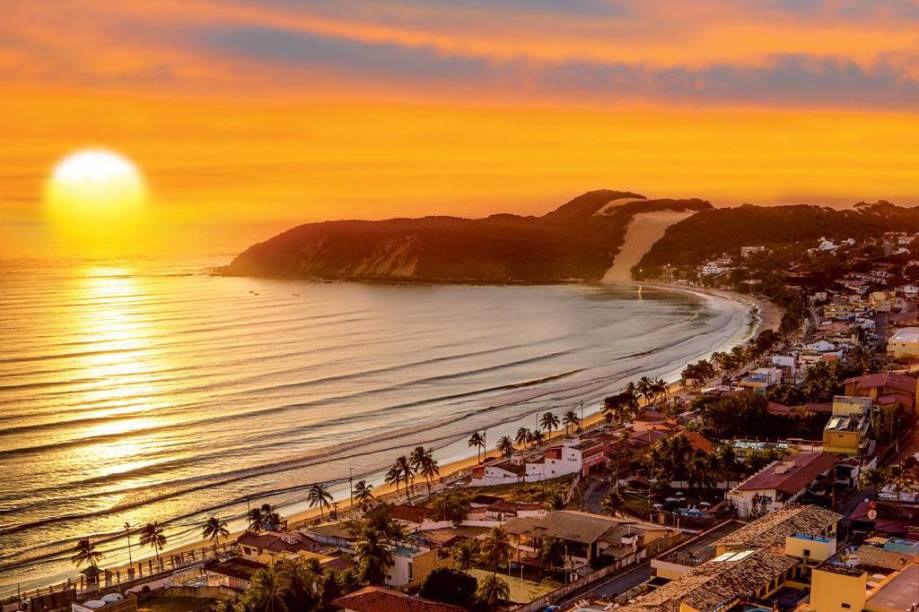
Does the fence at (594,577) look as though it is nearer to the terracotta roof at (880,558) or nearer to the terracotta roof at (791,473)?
the terracotta roof at (791,473)

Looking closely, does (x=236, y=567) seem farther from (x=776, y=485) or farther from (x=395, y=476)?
(x=776, y=485)

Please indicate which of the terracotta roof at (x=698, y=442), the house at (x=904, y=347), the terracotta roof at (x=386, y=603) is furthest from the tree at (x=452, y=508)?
the house at (x=904, y=347)

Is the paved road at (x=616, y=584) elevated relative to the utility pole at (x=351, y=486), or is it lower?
elevated

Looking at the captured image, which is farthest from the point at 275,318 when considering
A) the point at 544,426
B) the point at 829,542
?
the point at 829,542

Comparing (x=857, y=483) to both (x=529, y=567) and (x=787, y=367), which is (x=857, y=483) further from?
(x=787, y=367)

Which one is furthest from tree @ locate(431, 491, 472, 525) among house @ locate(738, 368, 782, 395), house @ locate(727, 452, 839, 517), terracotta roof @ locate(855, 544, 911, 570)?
house @ locate(738, 368, 782, 395)

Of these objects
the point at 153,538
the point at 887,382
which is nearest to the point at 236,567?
the point at 153,538
